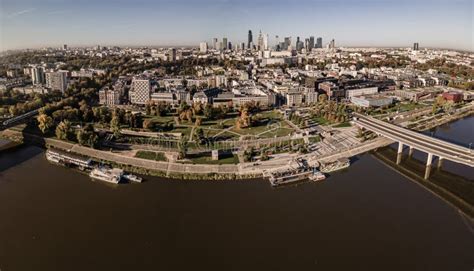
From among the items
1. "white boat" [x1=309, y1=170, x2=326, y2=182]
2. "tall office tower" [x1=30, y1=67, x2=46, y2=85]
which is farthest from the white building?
Answer: "tall office tower" [x1=30, y1=67, x2=46, y2=85]

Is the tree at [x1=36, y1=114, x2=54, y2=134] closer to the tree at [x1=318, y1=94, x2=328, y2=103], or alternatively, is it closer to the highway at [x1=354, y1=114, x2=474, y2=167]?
the highway at [x1=354, y1=114, x2=474, y2=167]

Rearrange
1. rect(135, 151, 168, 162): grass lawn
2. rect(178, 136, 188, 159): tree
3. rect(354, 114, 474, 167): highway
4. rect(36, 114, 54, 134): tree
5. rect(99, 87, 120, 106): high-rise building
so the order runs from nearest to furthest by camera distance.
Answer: rect(354, 114, 474, 167): highway → rect(178, 136, 188, 159): tree → rect(135, 151, 168, 162): grass lawn → rect(36, 114, 54, 134): tree → rect(99, 87, 120, 106): high-rise building

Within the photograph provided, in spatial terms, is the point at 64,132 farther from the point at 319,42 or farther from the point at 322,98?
→ the point at 319,42

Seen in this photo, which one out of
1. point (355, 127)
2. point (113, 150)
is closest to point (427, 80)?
point (355, 127)

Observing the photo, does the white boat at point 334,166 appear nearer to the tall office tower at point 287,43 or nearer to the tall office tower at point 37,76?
the tall office tower at point 37,76

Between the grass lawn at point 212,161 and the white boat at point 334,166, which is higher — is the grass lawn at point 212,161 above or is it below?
above

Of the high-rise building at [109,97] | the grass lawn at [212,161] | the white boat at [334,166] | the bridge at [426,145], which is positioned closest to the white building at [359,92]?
the bridge at [426,145]

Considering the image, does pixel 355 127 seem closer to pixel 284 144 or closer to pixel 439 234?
pixel 284 144
